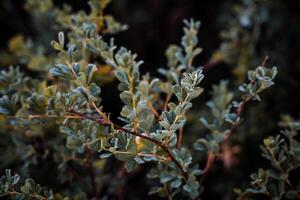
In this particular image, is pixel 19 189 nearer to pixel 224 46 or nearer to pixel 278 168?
pixel 278 168

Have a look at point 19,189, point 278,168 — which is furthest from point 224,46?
point 19,189

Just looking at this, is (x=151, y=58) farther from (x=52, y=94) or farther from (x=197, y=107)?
(x=52, y=94)

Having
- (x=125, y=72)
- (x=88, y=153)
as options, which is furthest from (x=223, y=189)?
(x=125, y=72)

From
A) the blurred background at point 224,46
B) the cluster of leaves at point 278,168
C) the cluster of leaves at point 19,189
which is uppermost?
the blurred background at point 224,46

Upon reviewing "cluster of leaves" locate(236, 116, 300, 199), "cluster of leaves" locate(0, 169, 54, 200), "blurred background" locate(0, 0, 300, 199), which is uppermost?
"blurred background" locate(0, 0, 300, 199)

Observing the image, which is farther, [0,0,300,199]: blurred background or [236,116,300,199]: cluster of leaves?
[0,0,300,199]: blurred background

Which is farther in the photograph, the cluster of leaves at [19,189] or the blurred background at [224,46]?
the blurred background at [224,46]

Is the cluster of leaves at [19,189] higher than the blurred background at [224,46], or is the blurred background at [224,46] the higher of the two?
the blurred background at [224,46]

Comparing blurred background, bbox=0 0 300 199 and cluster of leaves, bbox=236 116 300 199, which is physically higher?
blurred background, bbox=0 0 300 199
